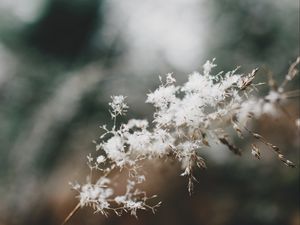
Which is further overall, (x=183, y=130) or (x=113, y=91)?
(x=113, y=91)

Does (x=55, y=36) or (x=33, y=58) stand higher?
(x=55, y=36)

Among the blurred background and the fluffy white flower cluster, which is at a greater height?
the blurred background

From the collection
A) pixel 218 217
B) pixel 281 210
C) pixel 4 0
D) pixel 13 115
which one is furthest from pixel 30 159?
pixel 4 0

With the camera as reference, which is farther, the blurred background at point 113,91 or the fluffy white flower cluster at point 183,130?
the blurred background at point 113,91

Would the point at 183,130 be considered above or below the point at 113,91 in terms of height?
below

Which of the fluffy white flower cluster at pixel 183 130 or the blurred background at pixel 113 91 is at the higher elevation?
the blurred background at pixel 113 91

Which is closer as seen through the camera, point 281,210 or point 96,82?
point 281,210

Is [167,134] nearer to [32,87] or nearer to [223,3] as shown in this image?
[223,3]

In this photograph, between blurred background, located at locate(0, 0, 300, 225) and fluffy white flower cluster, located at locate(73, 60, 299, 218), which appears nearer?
fluffy white flower cluster, located at locate(73, 60, 299, 218)
